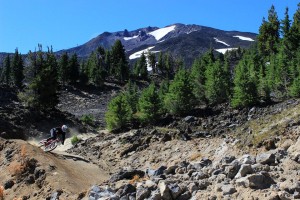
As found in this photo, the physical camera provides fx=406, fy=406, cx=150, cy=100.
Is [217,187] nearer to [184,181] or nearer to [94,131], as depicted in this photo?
[184,181]

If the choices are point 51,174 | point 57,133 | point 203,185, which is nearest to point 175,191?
point 203,185

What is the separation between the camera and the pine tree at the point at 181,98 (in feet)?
155

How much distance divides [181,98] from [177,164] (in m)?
30.8

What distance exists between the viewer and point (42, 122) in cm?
5147

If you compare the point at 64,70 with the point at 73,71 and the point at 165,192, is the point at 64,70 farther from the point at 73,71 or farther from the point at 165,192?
the point at 165,192

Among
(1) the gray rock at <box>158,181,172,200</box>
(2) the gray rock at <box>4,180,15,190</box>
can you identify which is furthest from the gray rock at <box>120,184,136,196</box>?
(2) the gray rock at <box>4,180,15,190</box>

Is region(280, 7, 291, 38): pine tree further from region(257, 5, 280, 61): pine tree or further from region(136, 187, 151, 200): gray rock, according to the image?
region(136, 187, 151, 200): gray rock

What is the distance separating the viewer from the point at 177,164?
16922 mm

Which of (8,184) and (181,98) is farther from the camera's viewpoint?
(181,98)

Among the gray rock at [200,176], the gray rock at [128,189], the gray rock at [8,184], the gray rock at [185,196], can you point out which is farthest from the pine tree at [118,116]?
the gray rock at [185,196]

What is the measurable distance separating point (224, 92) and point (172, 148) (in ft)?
74.0

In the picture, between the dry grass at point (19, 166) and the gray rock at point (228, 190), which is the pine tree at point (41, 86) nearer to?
the dry grass at point (19, 166)

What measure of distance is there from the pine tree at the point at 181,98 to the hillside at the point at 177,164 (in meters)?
2.46

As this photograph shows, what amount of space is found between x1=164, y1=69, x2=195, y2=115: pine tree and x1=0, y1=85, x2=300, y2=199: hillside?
8.06ft
